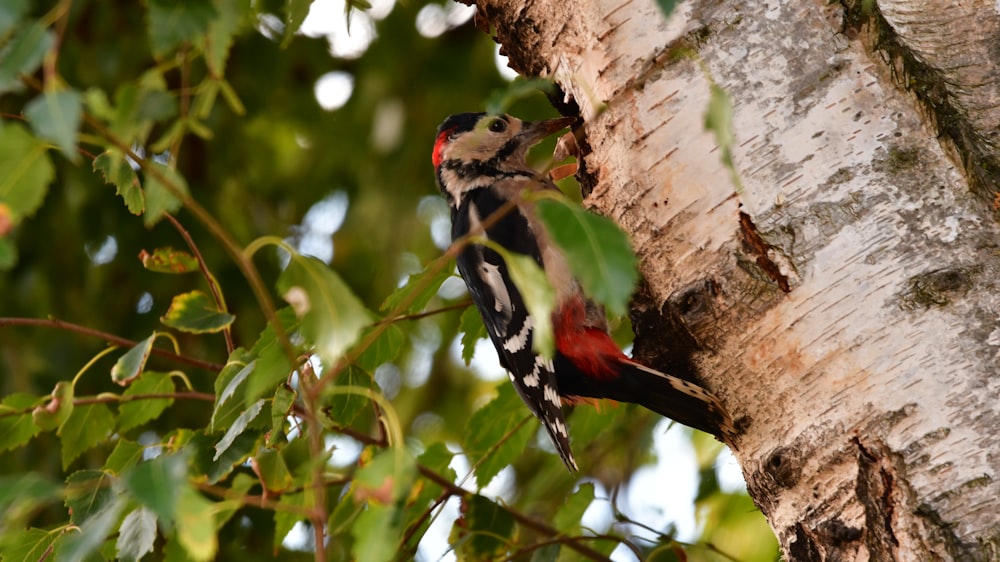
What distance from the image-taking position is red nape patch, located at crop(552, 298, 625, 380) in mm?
2539

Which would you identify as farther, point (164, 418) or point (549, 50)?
point (164, 418)

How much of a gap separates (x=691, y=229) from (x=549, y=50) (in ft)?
1.83

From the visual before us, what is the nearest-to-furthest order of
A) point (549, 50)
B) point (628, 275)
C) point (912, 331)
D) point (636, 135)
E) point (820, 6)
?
point (628, 275)
point (912, 331)
point (820, 6)
point (636, 135)
point (549, 50)

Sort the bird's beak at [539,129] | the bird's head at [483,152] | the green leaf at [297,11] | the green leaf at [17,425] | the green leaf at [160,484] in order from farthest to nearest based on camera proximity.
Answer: the bird's head at [483,152]
the bird's beak at [539,129]
the green leaf at [17,425]
the green leaf at [297,11]
the green leaf at [160,484]

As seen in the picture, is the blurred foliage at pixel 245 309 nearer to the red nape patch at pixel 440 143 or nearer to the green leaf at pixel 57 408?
the green leaf at pixel 57 408

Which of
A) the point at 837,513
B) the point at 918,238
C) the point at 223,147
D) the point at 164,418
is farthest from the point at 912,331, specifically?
the point at 223,147

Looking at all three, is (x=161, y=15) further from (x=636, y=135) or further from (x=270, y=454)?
(x=270, y=454)

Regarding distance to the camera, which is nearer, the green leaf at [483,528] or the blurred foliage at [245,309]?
the blurred foliage at [245,309]

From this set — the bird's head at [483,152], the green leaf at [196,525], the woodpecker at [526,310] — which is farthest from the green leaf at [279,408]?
the bird's head at [483,152]

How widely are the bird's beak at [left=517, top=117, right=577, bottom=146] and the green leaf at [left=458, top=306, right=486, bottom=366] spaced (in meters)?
0.75

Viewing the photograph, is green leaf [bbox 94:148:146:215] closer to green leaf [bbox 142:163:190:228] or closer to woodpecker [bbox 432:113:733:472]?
green leaf [bbox 142:163:190:228]

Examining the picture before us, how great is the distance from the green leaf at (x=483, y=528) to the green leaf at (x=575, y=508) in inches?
4.6

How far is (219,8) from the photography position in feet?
4.62

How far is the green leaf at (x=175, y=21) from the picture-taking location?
52.0 inches
